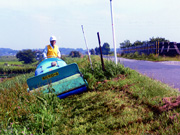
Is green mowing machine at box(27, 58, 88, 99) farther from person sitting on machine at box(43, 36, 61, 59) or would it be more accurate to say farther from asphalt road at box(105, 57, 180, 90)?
asphalt road at box(105, 57, 180, 90)

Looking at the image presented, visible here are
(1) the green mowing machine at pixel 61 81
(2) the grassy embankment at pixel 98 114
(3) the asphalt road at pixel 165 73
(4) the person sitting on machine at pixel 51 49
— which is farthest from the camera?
(4) the person sitting on machine at pixel 51 49

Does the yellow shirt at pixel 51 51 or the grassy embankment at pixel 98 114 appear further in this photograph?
the yellow shirt at pixel 51 51

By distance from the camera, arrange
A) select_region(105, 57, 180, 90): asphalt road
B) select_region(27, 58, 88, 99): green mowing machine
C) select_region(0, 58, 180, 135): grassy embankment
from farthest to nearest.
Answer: select_region(105, 57, 180, 90): asphalt road, select_region(27, 58, 88, 99): green mowing machine, select_region(0, 58, 180, 135): grassy embankment

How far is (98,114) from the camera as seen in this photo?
3.43 metres

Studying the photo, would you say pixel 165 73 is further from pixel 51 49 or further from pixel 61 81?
pixel 51 49

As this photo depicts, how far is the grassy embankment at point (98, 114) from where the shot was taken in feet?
8.84

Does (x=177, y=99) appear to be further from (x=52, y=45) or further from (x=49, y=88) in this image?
(x=52, y=45)

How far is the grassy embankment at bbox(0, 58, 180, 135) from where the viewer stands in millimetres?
2693

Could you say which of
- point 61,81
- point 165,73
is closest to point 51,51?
point 61,81

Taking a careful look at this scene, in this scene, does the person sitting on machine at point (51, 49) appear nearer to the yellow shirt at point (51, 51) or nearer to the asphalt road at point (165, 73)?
the yellow shirt at point (51, 51)

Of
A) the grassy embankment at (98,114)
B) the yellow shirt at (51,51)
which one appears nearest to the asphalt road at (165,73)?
the grassy embankment at (98,114)

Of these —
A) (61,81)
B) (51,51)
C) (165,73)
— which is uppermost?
(51,51)

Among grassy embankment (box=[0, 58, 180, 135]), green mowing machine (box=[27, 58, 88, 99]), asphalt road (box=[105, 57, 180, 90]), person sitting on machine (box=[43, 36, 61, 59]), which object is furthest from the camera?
person sitting on machine (box=[43, 36, 61, 59])

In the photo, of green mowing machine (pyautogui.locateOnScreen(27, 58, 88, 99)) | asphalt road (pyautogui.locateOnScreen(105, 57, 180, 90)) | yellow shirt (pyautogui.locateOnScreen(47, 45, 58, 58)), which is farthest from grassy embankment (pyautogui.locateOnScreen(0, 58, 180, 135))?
yellow shirt (pyautogui.locateOnScreen(47, 45, 58, 58))
